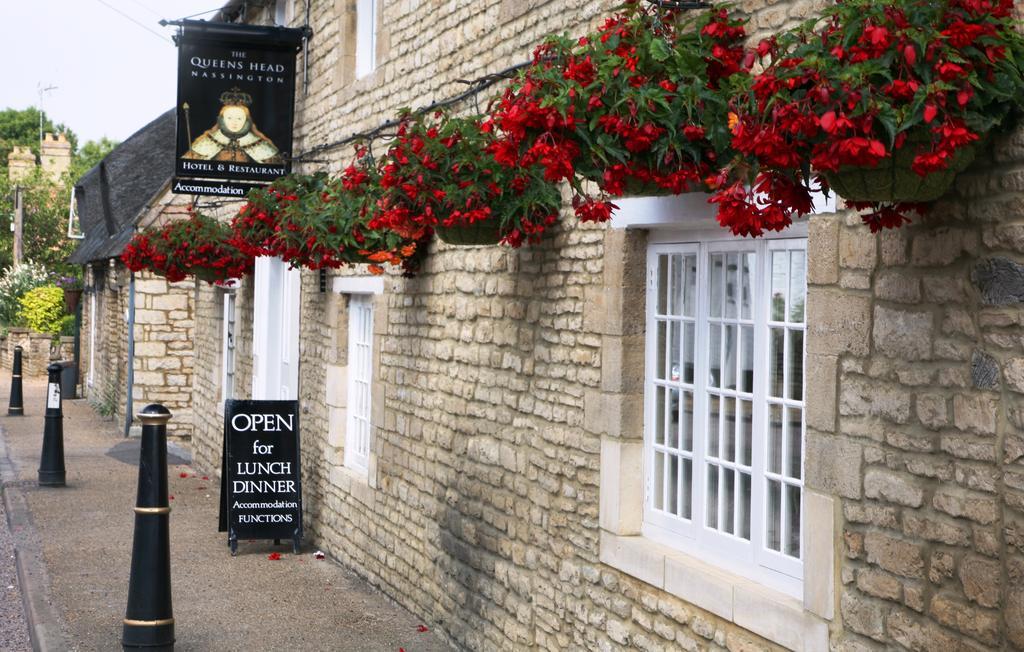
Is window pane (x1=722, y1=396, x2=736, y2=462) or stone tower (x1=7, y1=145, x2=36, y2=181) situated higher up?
stone tower (x1=7, y1=145, x2=36, y2=181)

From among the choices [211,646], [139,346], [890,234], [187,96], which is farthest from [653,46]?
[139,346]

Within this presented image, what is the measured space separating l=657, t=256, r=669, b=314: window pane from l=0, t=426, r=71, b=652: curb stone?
401cm

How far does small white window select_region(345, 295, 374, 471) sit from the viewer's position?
9797 millimetres

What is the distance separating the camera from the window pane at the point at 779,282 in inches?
190

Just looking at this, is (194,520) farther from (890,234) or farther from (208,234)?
(890,234)

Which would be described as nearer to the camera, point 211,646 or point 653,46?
point 653,46

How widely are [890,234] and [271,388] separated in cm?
908

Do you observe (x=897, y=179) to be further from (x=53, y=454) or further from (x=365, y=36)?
(x=53, y=454)

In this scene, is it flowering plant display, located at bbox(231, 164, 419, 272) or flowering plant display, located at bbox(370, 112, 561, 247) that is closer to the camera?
flowering plant display, located at bbox(370, 112, 561, 247)

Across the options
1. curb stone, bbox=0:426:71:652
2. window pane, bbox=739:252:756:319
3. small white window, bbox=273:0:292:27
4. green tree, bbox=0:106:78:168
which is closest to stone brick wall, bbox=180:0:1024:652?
window pane, bbox=739:252:756:319

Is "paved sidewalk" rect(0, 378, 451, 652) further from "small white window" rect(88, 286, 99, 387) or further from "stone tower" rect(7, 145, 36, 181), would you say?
"stone tower" rect(7, 145, 36, 181)

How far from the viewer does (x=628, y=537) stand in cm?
572

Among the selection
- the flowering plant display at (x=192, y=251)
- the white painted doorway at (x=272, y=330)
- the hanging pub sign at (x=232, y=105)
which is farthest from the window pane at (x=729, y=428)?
the flowering plant display at (x=192, y=251)

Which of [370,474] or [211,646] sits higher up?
[370,474]
